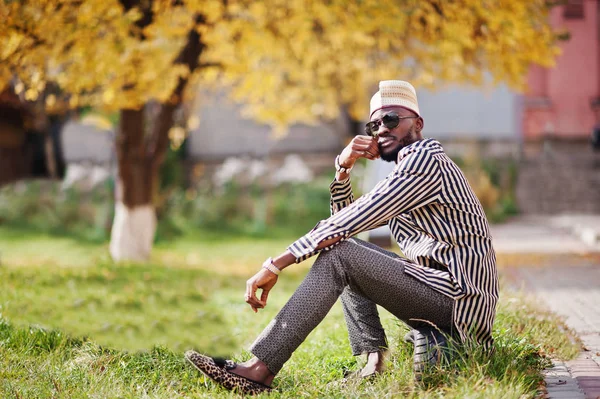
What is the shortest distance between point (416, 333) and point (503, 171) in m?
16.0

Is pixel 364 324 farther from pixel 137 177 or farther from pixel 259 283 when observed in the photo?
pixel 137 177

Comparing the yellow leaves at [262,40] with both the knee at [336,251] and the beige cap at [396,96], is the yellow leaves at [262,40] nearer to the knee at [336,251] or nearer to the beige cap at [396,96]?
the beige cap at [396,96]

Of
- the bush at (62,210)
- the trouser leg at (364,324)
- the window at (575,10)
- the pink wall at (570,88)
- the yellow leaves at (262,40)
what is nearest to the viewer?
the trouser leg at (364,324)

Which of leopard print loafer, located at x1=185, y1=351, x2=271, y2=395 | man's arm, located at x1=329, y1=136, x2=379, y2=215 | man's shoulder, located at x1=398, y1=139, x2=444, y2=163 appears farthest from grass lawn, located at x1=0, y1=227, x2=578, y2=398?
man's shoulder, located at x1=398, y1=139, x2=444, y2=163

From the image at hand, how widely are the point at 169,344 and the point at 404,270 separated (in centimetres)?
213

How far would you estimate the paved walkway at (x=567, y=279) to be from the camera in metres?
4.17

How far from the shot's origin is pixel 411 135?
423 centimetres

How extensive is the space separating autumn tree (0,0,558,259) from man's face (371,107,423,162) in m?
4.44

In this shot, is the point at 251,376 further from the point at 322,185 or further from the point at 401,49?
the point at 322,185

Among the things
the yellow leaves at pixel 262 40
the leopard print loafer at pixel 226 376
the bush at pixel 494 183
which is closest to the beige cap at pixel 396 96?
the leopard print loafer at pixel 226 376

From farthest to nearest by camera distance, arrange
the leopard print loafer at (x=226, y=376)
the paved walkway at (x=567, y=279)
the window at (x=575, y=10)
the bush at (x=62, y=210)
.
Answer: the window at (x=575, y=10), the bush at (x=62, y=210), the paved walkway at (x=567, y=279), the leopard print loafer at (x=226, y=376)

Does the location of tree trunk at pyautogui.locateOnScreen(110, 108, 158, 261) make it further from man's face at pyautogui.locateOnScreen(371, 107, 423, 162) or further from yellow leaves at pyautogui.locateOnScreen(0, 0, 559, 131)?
man's face at pyautogui.locateOnScreen(371, 107, 423, 162)

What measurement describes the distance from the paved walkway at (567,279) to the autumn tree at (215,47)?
8.21 feet

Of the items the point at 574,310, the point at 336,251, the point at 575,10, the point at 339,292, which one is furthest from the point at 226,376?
the point at 575,10
